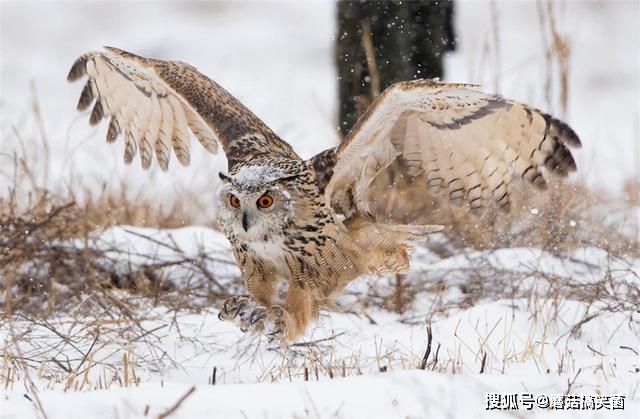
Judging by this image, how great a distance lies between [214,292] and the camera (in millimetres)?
5688

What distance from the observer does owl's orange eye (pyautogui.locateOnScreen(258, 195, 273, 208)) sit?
14.3 feet

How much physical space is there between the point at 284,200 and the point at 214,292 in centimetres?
144

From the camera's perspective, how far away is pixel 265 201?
438 cm

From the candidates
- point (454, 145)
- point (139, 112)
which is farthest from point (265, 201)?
point (139, 112)

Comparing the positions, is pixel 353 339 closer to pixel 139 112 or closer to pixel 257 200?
pixel 257 200

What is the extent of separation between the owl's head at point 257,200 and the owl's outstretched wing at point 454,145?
32 cm

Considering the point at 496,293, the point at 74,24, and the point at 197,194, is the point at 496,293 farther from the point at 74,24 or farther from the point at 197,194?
the point at 74,24

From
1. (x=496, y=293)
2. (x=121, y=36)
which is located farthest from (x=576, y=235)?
(x=121, y=36)

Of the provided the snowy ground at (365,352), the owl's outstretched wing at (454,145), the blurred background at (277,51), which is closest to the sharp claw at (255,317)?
the snowy ground at (365,352)

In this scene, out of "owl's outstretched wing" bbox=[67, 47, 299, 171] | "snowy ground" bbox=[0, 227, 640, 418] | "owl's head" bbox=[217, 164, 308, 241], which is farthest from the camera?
"owl's outstretched wing" bbox=[67, 47, 299, 171]

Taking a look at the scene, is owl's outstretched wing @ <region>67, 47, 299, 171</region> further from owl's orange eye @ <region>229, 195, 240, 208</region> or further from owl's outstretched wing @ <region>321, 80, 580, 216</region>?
owl's orange eye @ <region>229, 195, 240, 208</region>

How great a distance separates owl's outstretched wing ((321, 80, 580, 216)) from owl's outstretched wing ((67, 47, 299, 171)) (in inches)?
19.1

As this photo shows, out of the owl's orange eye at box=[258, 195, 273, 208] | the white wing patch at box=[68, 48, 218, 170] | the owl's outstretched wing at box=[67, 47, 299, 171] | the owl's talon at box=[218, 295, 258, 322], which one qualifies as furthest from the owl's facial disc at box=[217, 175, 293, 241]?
the white wing patch at box=[68, 48, 218, 170]

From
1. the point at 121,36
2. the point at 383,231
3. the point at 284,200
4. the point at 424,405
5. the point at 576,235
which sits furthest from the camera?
the point at 121,36
